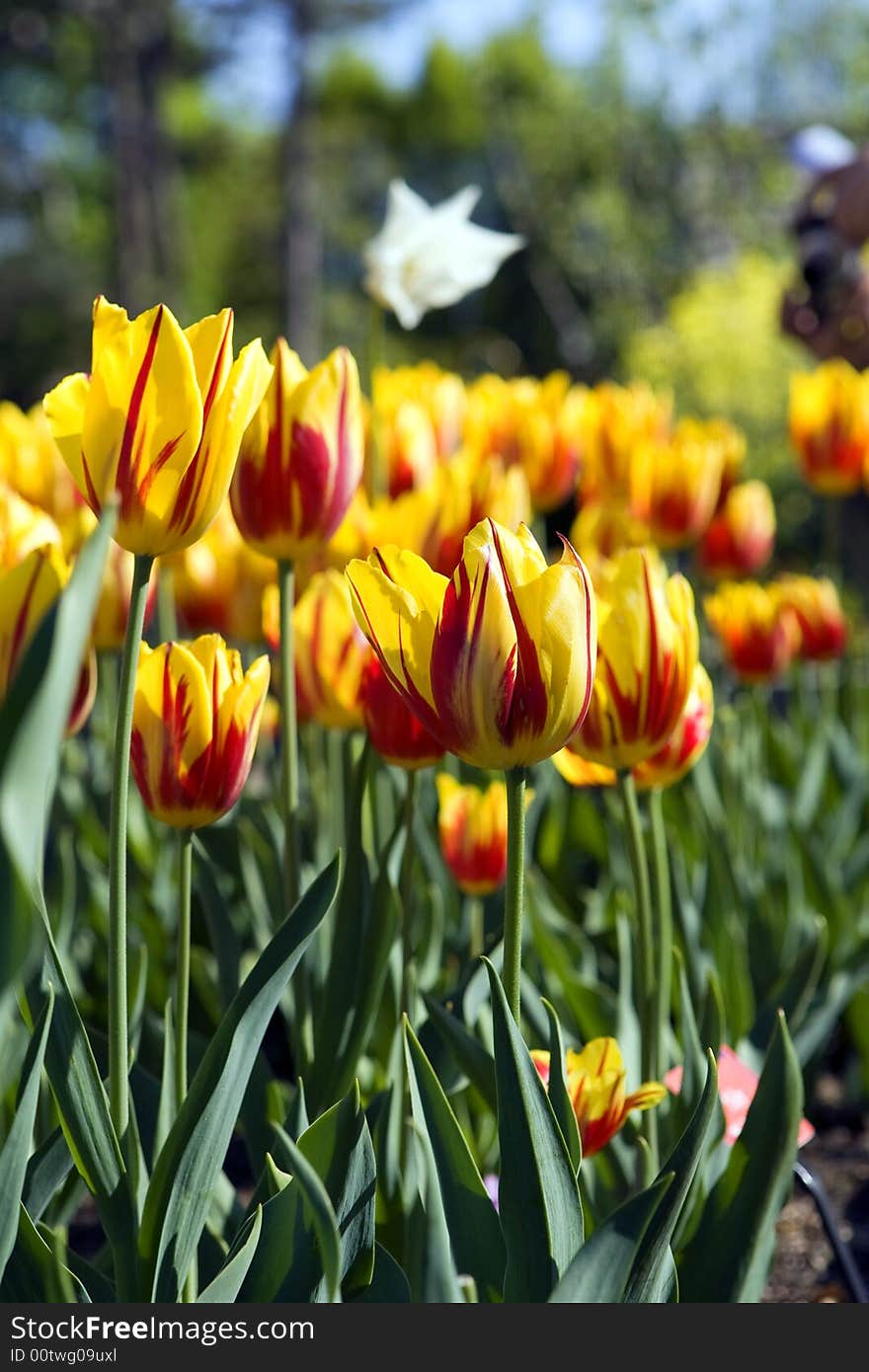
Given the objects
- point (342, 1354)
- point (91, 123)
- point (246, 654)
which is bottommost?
point (342, 1354)

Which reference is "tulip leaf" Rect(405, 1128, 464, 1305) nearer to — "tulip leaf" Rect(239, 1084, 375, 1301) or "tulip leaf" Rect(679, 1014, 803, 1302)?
"tulip leaf" Rect(239, 1084, 375, 1301)

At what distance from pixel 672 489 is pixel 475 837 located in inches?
40.6

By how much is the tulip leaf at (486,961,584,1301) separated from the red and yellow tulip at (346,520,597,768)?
16 cm

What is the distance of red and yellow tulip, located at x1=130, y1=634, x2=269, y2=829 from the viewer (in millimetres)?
954

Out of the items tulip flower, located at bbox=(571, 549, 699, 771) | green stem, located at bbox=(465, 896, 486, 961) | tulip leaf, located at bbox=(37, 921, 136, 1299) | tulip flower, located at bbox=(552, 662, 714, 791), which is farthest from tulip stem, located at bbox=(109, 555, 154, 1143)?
green stem, located at bbox=(465, 896, 486, 961)

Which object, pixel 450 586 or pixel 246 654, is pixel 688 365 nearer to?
pixel 246 654

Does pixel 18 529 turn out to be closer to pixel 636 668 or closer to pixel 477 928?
pixel 636 668

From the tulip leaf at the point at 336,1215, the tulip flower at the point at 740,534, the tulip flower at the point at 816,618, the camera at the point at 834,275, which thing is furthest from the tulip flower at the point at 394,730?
the camera at the point at 834,275

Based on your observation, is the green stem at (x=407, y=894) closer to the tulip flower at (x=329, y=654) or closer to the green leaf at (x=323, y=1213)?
the tulip flower at (x=329, y=654)

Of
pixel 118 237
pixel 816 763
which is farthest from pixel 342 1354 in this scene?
pixel 118 237

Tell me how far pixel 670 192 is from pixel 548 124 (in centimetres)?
418

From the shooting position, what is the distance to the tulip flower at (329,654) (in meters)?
1.44

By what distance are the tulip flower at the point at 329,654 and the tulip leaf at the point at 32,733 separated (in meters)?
0.92

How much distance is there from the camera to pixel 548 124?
17.2 metres
